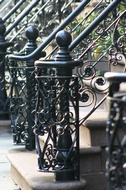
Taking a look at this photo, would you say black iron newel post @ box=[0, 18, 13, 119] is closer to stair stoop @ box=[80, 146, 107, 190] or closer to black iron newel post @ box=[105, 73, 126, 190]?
stair stoop @ box=[80, 146, 107, 190]

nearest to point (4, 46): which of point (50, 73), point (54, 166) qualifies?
point (50, 73)

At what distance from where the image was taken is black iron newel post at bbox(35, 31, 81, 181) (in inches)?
267

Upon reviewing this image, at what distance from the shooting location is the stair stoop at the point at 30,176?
6.64 metres

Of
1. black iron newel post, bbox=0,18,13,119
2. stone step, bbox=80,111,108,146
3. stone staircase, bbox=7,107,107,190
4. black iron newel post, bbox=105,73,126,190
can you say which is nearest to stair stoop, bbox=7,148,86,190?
stone staircase, bbox=7,107,107,190

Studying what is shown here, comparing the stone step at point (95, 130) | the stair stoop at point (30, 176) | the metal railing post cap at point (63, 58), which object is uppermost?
the metal railing post cap at point (63, 58)

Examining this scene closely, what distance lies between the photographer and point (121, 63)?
850cm

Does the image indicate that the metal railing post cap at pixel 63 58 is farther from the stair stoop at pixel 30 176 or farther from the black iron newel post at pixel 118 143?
the black iron newel post at pixel 118 143

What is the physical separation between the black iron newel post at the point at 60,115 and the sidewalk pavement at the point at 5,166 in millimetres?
875

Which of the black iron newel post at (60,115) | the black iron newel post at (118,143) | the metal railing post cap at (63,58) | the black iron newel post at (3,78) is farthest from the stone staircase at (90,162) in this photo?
the black iron newel post at (3,78)

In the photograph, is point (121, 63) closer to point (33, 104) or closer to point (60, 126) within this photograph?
point (33, 104)

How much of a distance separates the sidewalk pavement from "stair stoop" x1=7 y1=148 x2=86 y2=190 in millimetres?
73

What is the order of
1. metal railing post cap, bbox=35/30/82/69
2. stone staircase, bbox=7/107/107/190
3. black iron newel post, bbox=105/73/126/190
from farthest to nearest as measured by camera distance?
stone staircase, bbox=7/107/107/190 → metal railing post cap, bbox=35/30/82/69 → black iron newel post, bbox=105/73/126/190

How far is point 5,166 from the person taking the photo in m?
8.75

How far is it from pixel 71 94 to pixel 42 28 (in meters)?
6.92
